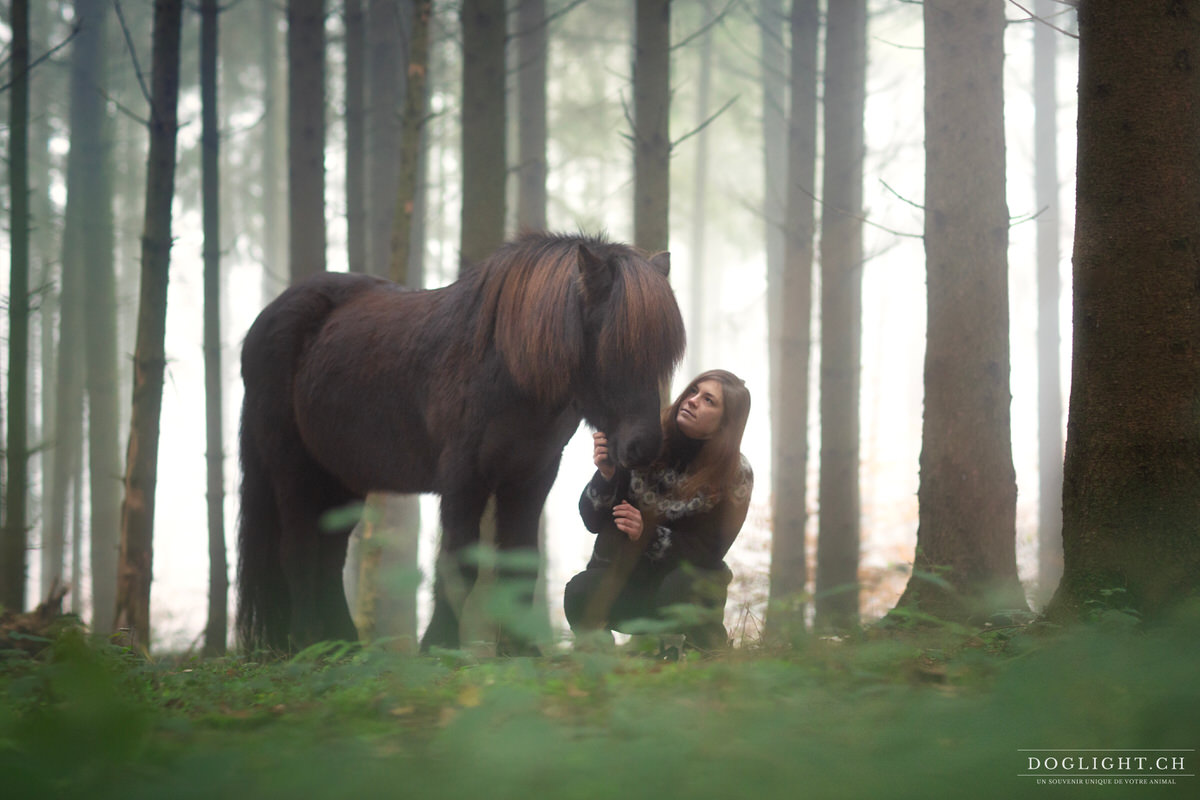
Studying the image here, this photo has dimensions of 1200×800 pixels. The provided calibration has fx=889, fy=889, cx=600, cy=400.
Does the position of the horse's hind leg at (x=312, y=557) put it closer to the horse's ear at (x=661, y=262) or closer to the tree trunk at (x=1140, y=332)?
the horse's ear at (x=661, y=262)

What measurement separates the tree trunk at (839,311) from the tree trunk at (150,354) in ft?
Result: 19.6

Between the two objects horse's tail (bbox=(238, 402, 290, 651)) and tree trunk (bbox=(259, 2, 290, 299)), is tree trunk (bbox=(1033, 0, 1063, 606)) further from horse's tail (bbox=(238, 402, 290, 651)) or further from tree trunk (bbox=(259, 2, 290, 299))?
tree trunk (bbox=(259, 2, 290, 299))

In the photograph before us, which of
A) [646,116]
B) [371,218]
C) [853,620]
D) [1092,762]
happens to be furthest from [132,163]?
[1092,762]

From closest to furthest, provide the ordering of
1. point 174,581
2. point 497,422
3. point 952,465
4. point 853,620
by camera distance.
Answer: point 853,620 → point 497,422 → point 952,465 → point 174,581

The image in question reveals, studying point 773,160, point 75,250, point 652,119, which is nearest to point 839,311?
point 652,119

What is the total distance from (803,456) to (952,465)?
16.7 feet

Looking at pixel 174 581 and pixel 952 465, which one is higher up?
pixel 952 465

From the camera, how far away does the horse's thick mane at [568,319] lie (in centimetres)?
394

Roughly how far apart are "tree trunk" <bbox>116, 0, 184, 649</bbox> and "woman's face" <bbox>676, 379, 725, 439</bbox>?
15.0 feet

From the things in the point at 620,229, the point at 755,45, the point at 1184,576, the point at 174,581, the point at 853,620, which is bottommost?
the point at 174,581

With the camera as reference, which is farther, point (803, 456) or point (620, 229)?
point (620, 229)

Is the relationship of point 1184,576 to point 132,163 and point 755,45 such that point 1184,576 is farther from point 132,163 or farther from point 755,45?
point 132,163

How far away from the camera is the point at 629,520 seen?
14.3 ft

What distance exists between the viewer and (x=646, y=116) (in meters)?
6.89
